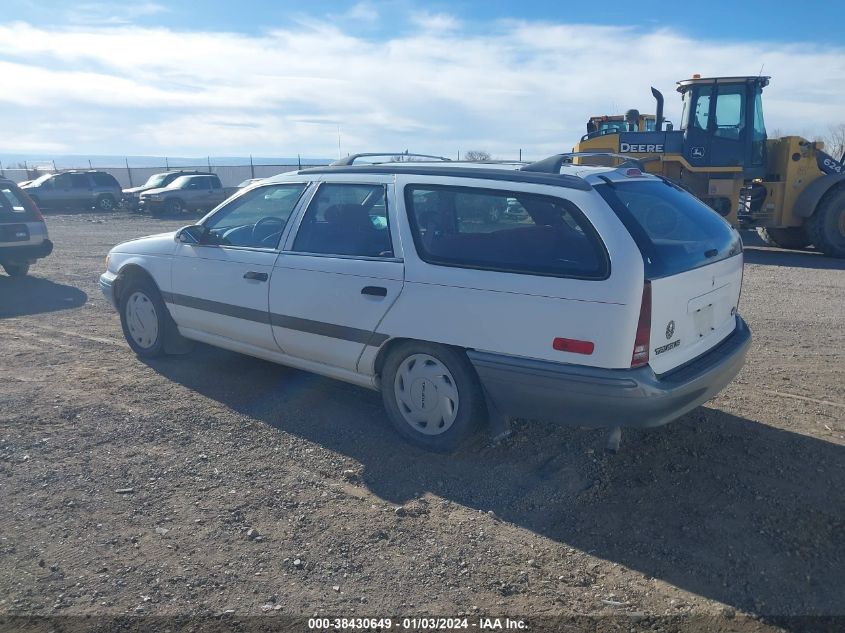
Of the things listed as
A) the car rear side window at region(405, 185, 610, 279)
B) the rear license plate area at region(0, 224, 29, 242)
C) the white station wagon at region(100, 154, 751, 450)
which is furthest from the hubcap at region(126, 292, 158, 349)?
the rear license plate area at region(0, 224, 29, 242)

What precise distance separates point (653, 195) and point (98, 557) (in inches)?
141

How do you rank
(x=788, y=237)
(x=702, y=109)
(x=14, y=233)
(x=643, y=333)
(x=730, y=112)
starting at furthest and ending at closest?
(x=788, y=237), (x=702, y=109), (x=730, y=112), (x=14, y=233), (x=643, y=333)

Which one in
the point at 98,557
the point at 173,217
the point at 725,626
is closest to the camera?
the point at 725,626

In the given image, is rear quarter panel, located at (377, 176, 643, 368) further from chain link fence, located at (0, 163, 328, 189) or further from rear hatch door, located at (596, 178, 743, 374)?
chain link fence, located at (0, 163, 328, 189)

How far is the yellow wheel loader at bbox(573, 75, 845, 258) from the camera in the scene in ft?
43.1

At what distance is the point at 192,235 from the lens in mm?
5723

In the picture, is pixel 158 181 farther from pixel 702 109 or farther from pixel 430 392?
pixel 430 392

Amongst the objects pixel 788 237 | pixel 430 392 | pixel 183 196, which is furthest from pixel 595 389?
pixel 183 196

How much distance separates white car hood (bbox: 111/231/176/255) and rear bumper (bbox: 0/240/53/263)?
18.0 ft

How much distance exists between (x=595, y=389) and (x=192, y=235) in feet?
11.6

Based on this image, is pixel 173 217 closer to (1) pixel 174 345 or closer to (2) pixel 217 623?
(1) pixel 174 345

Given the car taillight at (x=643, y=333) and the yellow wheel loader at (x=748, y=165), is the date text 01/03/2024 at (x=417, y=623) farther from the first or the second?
the yellow wheel loader at (x=748, y=165)

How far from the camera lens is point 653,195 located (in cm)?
433

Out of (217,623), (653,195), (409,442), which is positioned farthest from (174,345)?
(653,195)
